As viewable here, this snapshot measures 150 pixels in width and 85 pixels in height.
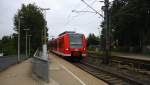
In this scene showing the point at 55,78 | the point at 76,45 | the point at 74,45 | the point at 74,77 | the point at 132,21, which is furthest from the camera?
the point at 132,21

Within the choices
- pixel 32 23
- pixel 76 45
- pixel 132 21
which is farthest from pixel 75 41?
pixel 32 23

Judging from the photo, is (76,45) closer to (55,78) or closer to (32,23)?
(55,78)

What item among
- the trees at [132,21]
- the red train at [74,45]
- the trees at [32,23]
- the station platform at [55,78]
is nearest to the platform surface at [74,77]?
the station platform at [55,78]

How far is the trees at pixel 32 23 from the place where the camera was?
77.2m

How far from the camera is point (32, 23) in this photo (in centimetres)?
8125

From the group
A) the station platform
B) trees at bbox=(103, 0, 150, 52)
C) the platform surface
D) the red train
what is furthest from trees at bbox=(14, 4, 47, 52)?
the station platform

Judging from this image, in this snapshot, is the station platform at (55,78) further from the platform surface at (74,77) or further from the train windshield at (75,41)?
the train windshield at (75,41)

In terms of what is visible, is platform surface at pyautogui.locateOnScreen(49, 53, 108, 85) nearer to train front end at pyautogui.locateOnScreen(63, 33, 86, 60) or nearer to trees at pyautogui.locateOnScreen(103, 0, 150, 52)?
train front end at pyautogui.locateOnScreen(63, 33, 86, 60)

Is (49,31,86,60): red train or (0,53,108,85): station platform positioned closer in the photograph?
(0,53,108,85): station platform

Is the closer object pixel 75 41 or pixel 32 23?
pixel 75 41

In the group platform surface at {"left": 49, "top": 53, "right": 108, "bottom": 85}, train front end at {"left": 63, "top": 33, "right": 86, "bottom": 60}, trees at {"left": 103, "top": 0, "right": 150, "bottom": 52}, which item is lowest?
platform surface at {"left": 49, "top": 53, "right": 108, "bottom": 85}

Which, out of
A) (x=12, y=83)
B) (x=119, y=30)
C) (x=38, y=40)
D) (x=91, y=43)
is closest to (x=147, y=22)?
(x=119, y=30)

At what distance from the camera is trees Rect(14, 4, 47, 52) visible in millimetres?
77250

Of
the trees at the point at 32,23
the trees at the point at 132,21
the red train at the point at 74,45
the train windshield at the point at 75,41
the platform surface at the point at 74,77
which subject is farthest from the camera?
the trees at the point at 32,23
